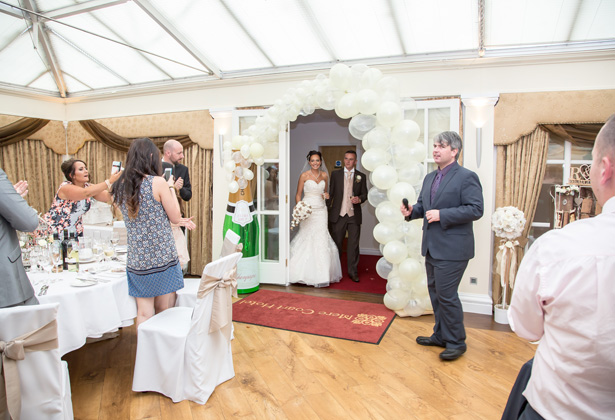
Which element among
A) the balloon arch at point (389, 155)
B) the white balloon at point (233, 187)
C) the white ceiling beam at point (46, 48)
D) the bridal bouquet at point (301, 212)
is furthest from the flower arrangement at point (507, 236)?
the white ceiling beam at point (46, 48)

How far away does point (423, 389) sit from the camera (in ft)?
8.18

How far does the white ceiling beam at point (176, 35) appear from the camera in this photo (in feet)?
12.5

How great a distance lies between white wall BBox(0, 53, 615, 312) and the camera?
3803 mm

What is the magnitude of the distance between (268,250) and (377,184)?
2.02 meters

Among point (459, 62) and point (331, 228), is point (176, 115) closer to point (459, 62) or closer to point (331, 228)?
point (331, 228)

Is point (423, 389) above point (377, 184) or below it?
below

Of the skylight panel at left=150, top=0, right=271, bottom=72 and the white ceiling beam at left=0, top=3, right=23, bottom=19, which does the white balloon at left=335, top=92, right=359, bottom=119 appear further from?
the white ceiling beam at left=0, top=3, right=23, bottom=19

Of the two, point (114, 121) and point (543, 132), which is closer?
point (543, 132)

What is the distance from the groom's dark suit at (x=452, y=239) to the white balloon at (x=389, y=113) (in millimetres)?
817

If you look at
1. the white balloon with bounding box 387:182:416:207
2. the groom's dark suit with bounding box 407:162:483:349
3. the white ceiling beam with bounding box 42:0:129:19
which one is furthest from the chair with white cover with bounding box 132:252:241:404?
the white ceiling beam with bounding box 42:0:129:19

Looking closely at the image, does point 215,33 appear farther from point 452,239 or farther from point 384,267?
point 452,239

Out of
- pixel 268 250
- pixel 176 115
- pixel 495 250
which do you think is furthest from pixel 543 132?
pixel 176 115

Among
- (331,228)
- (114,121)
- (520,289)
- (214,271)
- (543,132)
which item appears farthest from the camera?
(114,121)

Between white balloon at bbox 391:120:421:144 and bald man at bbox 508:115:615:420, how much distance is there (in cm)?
258
